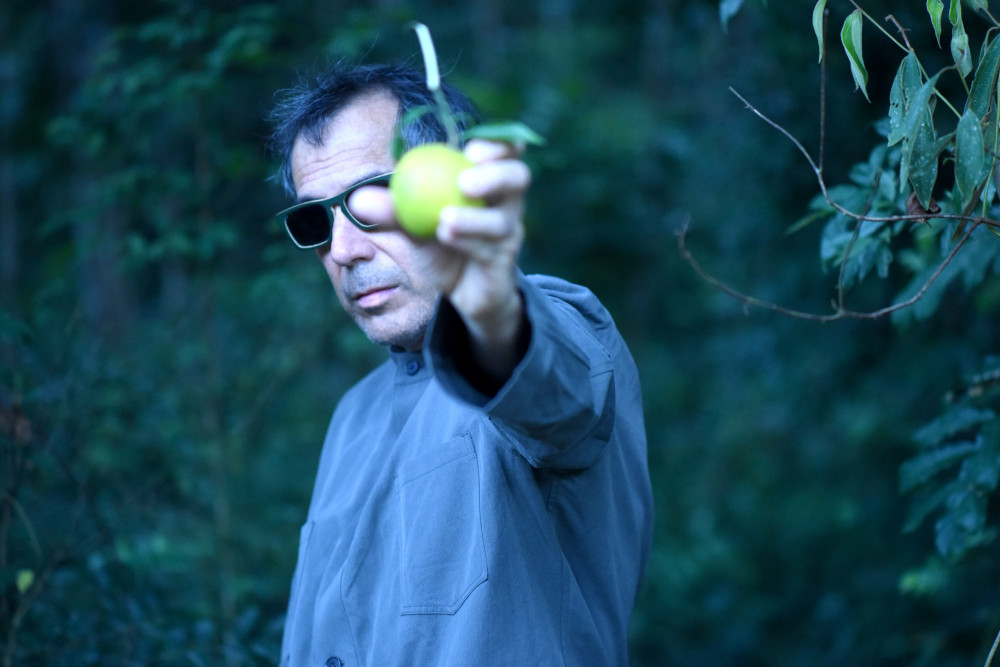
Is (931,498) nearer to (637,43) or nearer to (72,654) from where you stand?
(72,654)

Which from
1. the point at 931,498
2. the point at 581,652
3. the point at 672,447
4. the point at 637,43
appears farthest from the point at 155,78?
the point at 672,447

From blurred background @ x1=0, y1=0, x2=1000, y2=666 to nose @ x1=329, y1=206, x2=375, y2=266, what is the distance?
0.57m

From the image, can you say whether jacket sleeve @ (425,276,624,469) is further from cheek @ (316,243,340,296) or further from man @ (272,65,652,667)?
cheek @ (316,243,340,296)

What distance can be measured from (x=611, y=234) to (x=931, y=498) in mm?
3229

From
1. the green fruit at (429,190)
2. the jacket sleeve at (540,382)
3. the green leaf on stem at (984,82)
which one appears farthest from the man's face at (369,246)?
the green leaf on stem at (984,82)

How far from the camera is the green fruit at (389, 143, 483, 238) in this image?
2.52 feet

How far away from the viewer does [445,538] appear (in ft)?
4.17

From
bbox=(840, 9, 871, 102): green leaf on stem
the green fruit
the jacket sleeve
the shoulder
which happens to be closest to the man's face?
the shoulder

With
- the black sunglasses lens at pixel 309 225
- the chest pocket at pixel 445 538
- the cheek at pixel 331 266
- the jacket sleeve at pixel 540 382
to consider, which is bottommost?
the chest pocket at pixel 445 538

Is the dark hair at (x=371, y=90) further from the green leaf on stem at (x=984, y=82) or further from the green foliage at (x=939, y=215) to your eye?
the green leaf on stem at (x=984, y=82)

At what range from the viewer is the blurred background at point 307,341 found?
234cm

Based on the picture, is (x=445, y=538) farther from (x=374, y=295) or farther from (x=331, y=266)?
(x=331, y=266)

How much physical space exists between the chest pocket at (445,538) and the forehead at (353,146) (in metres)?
0.54

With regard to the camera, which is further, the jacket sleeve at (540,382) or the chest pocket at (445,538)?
the chest pocket at (445,538)
